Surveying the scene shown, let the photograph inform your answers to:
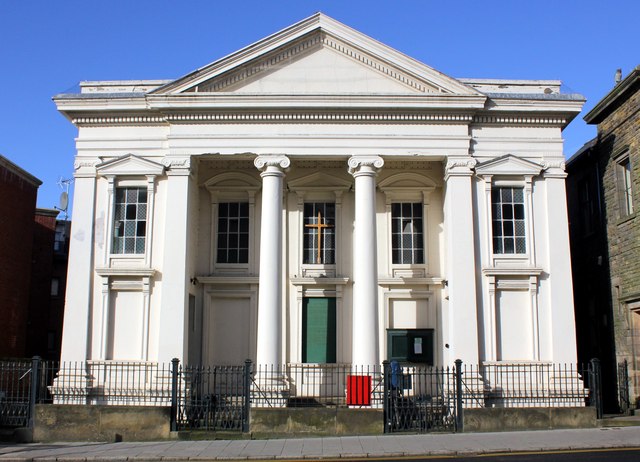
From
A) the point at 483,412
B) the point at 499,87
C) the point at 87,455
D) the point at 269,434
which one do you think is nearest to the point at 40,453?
the point at 87,455

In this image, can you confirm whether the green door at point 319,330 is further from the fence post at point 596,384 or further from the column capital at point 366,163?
the fence post at point 596,384

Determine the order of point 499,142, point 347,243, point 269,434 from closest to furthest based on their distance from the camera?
point 269,434
point 499,142
point 347,243

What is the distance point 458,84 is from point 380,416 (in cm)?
966

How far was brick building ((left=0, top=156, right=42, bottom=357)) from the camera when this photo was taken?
25359 mm

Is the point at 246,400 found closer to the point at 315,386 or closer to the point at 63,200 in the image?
the point at 315,386

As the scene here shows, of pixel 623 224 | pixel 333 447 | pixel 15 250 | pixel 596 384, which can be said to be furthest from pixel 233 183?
pixel 596 384

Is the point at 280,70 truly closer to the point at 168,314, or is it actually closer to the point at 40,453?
the point at 168,314

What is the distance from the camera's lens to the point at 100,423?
55.3 feet

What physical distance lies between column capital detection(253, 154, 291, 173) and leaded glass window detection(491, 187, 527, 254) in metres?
6.19

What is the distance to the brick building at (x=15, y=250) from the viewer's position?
83.2ft

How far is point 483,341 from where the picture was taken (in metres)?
20.2

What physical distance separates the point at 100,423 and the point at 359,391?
20.5ft

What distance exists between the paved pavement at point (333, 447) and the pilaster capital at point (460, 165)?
758 cm

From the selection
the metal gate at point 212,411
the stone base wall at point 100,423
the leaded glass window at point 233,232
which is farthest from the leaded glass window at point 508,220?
the stone base wall at point 100,423
